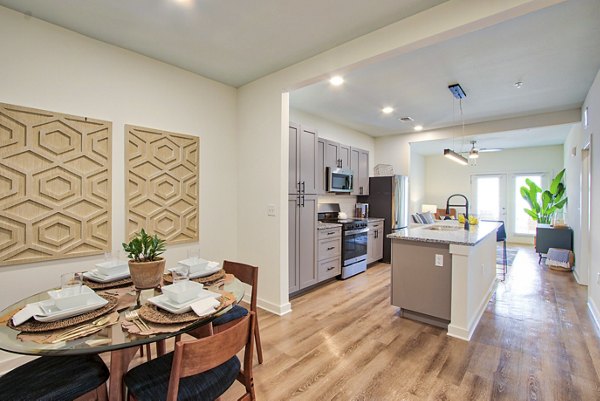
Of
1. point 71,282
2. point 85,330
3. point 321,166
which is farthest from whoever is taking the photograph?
point 321,166

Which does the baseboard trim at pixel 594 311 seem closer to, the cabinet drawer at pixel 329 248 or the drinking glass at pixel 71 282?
the cabinet drawer at pixel 329 248

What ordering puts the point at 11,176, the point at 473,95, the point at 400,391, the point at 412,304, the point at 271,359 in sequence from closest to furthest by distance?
the point at 400,391 → the point at 11,176 → the point at 271,359 → the point at 412,304 → the point at 473,95

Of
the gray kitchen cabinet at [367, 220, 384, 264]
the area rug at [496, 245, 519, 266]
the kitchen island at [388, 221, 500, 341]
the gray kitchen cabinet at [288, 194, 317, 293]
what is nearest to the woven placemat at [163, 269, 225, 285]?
the gray kitchen cabinet at [288, 194, 317, 293]

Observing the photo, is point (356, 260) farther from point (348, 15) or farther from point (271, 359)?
point (348, 15)

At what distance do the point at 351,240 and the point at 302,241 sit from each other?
121 centimetres

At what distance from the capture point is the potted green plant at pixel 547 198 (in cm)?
624

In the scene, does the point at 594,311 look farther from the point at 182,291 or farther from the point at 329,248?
the point at 182,291

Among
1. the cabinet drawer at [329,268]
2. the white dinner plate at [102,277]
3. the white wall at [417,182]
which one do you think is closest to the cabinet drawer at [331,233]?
the cabinet drawer at [329,268]

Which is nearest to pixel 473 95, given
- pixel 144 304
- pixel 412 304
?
pixel 412 304

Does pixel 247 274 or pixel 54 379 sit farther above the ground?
pixel 247 274

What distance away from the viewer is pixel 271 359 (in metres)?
2.33

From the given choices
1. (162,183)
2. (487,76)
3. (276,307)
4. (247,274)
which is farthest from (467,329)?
(162,183)

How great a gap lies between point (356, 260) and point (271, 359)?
2.82 meters

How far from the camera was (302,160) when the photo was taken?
3.92 m
